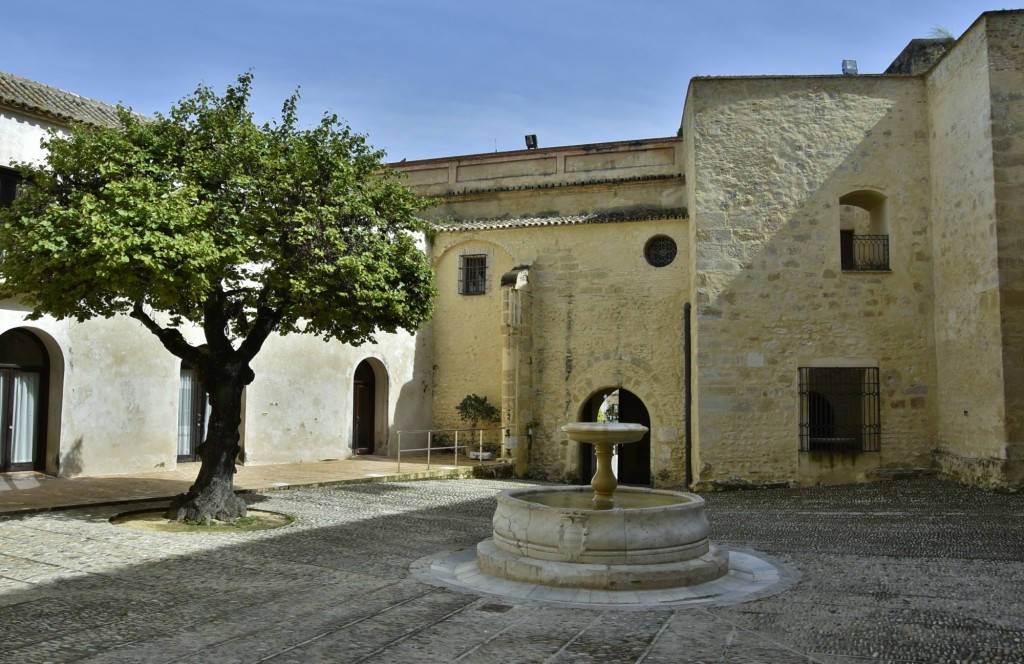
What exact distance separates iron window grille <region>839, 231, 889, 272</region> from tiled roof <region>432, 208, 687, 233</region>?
3.56 meters

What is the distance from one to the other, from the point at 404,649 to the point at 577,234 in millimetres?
14501

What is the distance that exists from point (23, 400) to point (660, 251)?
1253cm

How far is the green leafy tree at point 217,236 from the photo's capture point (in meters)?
8.52

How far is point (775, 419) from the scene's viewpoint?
15148 mm

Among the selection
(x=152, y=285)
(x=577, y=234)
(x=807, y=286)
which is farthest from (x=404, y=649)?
(x=577, y=234)

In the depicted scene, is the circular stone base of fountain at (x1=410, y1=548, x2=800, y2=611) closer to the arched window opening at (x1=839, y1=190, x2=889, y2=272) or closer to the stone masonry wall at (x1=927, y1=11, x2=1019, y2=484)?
the stone masonry wall at (x1=927, y1=11, x2=1019, y2=484)

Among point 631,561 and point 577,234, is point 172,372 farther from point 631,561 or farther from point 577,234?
point 631,561

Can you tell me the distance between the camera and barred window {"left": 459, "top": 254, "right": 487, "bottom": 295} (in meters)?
20.0

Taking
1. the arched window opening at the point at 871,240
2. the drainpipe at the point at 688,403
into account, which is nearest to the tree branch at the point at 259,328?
the drainpipe at the point at 688,403

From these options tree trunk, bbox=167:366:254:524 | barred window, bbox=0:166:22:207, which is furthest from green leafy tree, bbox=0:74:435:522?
barred window, bbox=0:166:22:207

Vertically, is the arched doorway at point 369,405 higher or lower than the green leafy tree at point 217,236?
lower

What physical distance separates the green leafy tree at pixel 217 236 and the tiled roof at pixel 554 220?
23.0 ft

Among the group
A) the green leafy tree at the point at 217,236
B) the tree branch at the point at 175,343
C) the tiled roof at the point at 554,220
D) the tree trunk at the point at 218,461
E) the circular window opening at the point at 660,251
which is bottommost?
the tree trunk at the point at 218,461

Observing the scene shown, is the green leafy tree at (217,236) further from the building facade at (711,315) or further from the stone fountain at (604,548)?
the stone fountain at (604,548)
